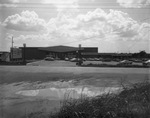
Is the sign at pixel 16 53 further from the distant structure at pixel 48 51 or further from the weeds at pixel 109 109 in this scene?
the weeds at pixel 109 109

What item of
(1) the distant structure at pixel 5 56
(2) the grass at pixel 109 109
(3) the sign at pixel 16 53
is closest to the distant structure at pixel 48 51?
(3) the sign at pixel 16 53

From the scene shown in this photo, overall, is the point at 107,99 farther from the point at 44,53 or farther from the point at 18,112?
the point at 44,53

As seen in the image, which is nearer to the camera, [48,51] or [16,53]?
[16,53]

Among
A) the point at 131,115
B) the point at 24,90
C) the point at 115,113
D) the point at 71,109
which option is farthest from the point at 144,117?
the point at 24,90

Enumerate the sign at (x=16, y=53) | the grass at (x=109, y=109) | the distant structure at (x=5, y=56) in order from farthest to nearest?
the distant structure at (x=5, y=56) → the sign at (x=16, y=53) → the grass at (x=109, y=109)

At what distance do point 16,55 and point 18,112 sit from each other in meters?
41.6

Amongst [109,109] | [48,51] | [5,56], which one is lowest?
[109,109]

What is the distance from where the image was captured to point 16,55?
4438 cm

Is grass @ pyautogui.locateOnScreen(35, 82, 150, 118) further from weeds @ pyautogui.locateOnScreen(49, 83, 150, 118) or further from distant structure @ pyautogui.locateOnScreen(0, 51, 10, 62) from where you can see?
distant structure @ pyautogui.locateOnScreen(0, 51, 10, 62)

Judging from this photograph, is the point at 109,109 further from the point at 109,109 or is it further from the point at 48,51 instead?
the point at 48,51

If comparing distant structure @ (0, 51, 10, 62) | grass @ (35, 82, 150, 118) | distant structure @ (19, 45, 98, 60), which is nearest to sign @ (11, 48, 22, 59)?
distant structure @ (19, 45, 98, 60)

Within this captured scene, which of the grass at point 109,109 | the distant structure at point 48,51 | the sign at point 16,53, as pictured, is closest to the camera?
the grass at point 109,109

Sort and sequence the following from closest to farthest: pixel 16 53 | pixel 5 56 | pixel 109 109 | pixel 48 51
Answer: pixel 109 109, pixel 16 53, pixel 5 56, pixel 48 51

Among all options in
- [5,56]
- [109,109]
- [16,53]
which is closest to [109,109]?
[109,109]
